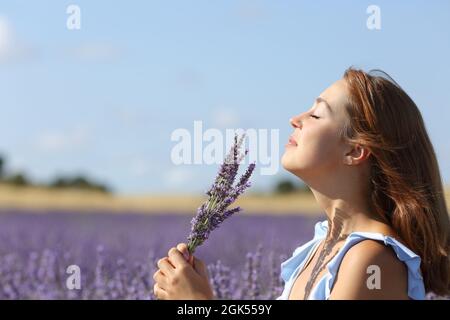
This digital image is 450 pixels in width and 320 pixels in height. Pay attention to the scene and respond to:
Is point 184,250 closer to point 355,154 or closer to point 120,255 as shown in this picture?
point 355,154

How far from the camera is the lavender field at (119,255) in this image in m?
2.53

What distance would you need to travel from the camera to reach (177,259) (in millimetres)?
1463

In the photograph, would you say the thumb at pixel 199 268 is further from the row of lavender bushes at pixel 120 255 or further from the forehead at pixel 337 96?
the row of lavender bushes at pixel 120 255

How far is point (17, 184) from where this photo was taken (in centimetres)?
1509

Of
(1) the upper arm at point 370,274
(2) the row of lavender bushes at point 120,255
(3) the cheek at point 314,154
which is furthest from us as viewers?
(2) the row of lavender bushes at point 120,255

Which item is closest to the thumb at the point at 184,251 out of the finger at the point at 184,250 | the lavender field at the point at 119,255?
the finger at the point at 184,250

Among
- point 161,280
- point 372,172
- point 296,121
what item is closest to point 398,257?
point 372,172

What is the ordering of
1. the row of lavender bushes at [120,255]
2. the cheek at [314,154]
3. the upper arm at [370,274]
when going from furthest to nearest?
the row of lavender bushes at [120,255], the cheek at [314,154], the upper arm at [370,274]

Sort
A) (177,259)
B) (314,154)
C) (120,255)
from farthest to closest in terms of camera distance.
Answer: (120,255) < (314,154) < (177,259)

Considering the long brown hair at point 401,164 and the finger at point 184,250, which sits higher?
the long brown hair at point 401,164

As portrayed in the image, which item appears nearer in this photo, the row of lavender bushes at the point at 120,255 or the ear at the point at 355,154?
the ear at the point at 355,154

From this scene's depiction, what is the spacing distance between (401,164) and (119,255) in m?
2.35

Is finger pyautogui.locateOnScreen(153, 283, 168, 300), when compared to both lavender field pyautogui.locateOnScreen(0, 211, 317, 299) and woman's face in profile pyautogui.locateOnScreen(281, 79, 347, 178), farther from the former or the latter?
lavender field pyautogui.locateOnScreen(0, 211, 317, 299)
